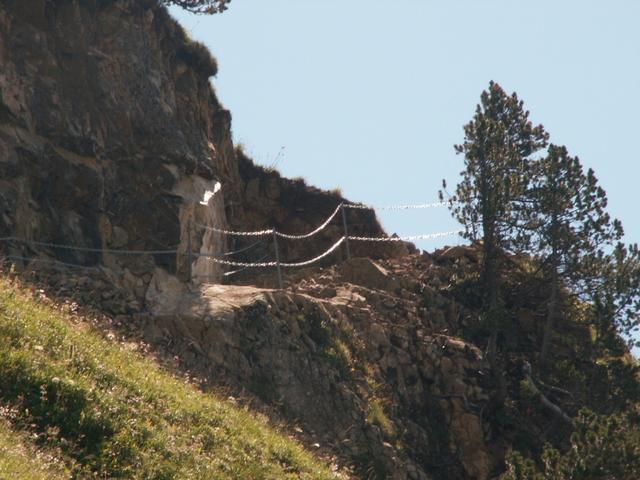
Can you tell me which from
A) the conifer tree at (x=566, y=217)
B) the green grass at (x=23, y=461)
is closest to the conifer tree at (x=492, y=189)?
the conifer tree at (x=566, y=217)

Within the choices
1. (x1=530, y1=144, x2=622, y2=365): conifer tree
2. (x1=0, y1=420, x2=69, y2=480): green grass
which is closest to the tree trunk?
(x1=530, y1=144, x2=622, y2=365): conifer tree

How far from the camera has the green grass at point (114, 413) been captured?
12945mm

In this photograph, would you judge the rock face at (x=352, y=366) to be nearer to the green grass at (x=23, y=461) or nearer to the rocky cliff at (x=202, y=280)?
the rocky cliff at (x=202, y=280)

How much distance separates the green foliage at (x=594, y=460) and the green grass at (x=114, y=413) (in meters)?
3.24

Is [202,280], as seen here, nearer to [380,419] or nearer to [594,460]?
[380,419]

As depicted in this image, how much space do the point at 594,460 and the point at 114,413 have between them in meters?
7.47

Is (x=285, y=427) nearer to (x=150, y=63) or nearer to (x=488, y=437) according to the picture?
(x=488, y=437)

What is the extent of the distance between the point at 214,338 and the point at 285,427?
235 centimetres

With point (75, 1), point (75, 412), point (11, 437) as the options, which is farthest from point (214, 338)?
point (75, 1)

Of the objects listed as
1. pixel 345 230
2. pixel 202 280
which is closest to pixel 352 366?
pixel 202 280

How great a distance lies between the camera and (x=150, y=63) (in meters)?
25.9

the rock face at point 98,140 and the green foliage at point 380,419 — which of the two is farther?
the rock face at point 98,140

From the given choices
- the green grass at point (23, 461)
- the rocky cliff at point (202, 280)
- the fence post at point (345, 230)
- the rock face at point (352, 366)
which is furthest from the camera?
the fence post at point (345, 230)

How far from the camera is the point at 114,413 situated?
13609 millimetres
